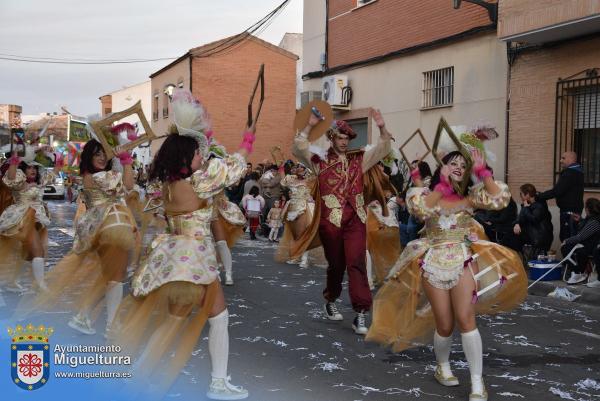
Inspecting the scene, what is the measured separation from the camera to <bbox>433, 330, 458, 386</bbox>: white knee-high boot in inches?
205

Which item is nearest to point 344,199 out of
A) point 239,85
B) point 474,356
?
point 474,356

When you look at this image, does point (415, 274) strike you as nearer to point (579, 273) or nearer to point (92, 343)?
point (92, 343)

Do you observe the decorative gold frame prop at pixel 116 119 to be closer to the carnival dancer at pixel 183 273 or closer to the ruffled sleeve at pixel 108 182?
the ruffled sleeve at pixel 108 182

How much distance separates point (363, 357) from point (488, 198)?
1.89 meters

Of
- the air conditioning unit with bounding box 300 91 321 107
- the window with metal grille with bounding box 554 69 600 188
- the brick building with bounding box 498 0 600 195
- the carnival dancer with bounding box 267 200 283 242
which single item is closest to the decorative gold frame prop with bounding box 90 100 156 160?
the brick building with bounding box 498 0 600 195

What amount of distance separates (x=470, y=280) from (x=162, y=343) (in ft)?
6.93

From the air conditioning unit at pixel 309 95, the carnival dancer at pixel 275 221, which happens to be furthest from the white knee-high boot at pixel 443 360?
the air conditioning unit at pixel 309 95

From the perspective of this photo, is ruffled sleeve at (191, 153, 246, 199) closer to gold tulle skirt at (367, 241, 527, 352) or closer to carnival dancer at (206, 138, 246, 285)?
gold tulle skirt at (367, 241, 527, 352)

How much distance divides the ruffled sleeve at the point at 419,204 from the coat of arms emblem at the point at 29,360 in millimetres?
2657

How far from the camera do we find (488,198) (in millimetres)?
4980

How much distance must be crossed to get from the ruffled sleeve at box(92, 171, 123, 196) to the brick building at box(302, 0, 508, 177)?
8893mm

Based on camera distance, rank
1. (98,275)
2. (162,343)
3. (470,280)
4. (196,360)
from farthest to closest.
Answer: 1. (98,275)
2. (196,360)
3. (470,280)
4. (162,343)

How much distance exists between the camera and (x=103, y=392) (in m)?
4.67

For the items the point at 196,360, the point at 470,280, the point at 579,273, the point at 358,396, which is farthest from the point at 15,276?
the point at 579,273
